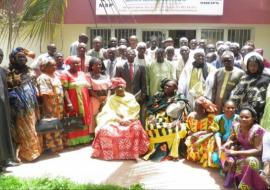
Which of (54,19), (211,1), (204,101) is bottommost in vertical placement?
(204,101)

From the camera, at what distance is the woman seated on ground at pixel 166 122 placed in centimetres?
584

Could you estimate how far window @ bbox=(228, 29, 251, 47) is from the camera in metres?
11.8

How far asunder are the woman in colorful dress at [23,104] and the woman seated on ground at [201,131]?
2.39 m

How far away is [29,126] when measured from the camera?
18.4 feet

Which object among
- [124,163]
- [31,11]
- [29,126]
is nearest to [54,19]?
[31,11]

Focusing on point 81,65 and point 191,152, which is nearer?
point 191,152

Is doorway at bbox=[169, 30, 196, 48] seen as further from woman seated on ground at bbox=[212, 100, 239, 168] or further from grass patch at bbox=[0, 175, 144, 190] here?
grass patch at bbox=[0, 175, 144, 190]

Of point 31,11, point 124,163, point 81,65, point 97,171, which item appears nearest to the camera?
point 31,11

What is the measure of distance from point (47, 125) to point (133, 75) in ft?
6.03

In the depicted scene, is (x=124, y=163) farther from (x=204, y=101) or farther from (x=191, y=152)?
(x=204, y=101)

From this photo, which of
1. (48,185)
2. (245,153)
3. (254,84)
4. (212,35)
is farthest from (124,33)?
(48,185)

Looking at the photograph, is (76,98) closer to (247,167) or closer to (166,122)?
(166,122)

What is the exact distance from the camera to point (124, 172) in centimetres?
534

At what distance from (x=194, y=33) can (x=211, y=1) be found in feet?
3.64
